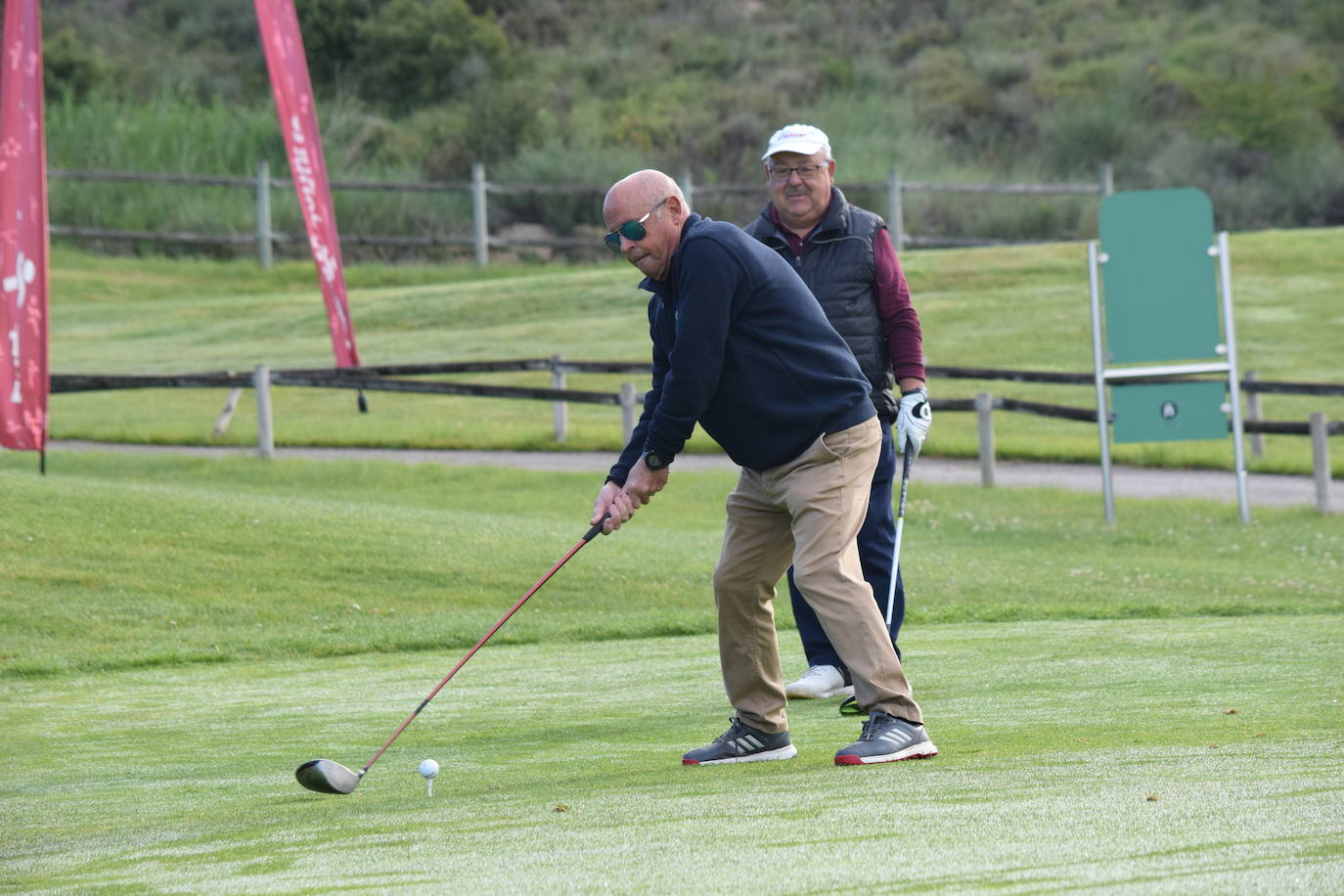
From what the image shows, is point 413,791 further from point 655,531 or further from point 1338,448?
point 1338,448

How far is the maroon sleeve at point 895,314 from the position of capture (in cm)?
753

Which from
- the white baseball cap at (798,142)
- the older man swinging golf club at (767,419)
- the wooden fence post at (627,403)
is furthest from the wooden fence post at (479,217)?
the older man swinging golf club at (767,419)

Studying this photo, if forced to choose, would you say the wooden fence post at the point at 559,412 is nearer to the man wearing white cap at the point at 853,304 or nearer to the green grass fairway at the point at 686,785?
the green grass fairway at the point at 686,785

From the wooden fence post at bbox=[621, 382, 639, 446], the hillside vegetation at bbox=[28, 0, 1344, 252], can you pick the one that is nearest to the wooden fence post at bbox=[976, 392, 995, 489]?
the wooden fence post at bbox=[621, 382, 639, 446]

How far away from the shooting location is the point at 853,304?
7.48 metres

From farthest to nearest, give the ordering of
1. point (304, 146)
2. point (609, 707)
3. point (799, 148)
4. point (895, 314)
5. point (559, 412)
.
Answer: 1. point (559, 412)
2. point (304, 146)
3. point (895, 314)
4. point (799, 148)
5. point (609, 707)

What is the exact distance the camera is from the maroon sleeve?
297 inches

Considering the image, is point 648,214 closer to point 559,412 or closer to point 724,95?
point 559,412

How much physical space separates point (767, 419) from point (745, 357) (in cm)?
21

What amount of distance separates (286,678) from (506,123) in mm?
37918

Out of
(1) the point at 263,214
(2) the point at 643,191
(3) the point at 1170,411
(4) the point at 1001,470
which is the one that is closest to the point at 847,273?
(2) the point at 643,191

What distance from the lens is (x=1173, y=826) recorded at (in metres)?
3.95

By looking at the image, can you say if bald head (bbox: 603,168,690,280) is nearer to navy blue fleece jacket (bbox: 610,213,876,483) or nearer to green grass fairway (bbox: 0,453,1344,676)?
navy blue fleece jacket (bbox: 610,213,876,483)

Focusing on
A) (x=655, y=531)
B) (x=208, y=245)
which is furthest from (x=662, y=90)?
(x=655, y=531)
